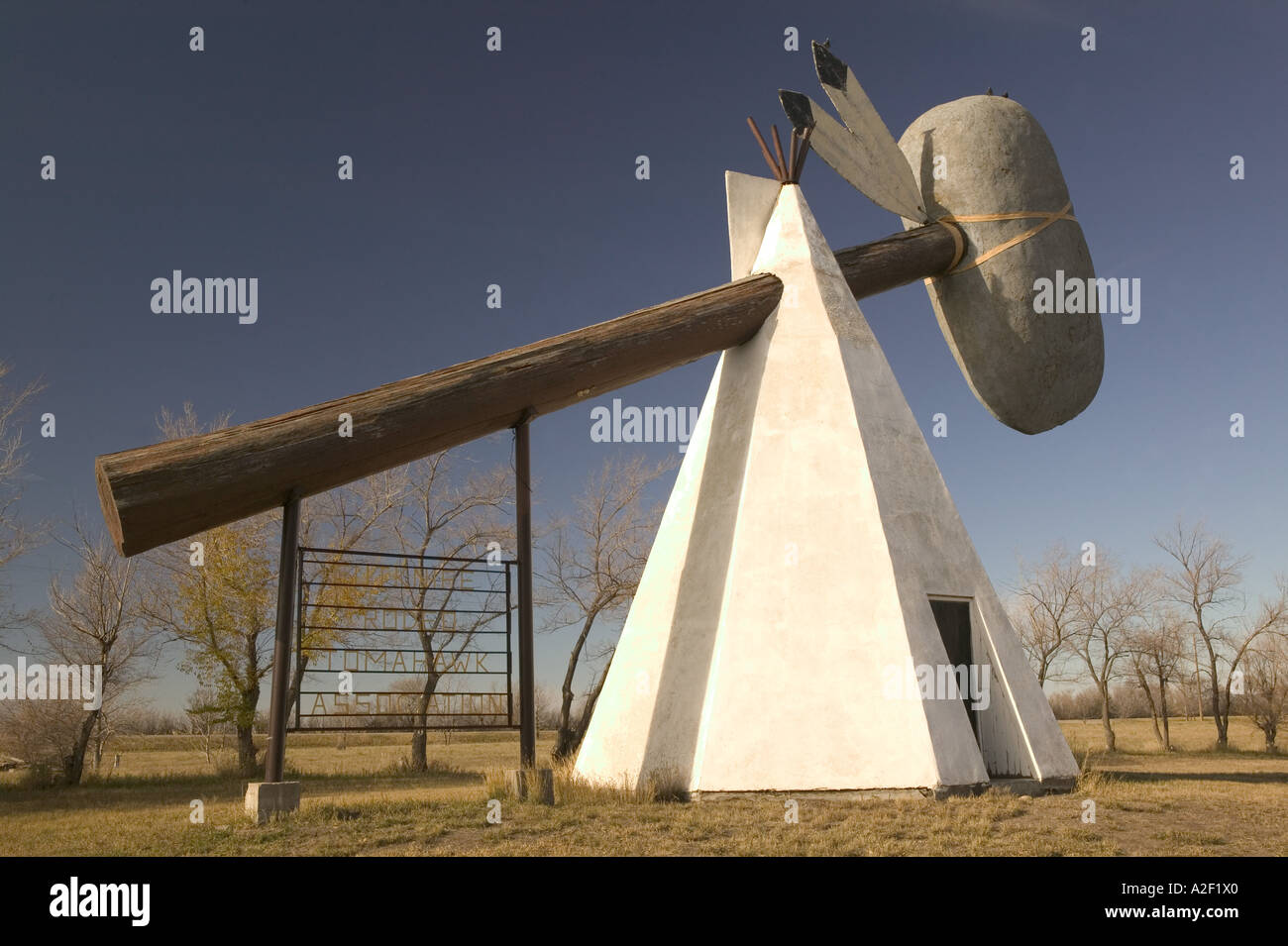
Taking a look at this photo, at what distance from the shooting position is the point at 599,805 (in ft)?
28.4

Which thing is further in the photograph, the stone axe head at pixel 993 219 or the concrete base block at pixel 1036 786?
the stone axe head at pixel 993 219

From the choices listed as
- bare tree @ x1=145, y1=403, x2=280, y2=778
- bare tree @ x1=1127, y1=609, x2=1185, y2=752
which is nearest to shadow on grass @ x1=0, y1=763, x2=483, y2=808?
bare tree @ x1=145, y1=403, x2=280, y2=778

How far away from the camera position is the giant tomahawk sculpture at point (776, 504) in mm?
8094

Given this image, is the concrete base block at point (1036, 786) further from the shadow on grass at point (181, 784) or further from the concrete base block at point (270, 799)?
the shadow on grass at point (181, 784)

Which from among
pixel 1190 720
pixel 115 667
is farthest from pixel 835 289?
pixel 1190 720

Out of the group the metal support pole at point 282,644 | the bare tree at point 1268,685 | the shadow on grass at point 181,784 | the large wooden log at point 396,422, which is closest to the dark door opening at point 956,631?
the large wooden log at point 396,422

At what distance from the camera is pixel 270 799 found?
303 inches

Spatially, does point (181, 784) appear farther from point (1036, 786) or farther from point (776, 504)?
point (1036, 786)

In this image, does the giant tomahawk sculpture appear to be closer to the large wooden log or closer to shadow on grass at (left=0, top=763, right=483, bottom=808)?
the large wooden log

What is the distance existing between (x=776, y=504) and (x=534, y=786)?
3.64 m

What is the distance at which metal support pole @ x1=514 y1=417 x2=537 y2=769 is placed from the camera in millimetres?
8961

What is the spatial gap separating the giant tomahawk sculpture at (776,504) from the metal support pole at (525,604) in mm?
30

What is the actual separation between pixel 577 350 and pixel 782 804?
4607mm

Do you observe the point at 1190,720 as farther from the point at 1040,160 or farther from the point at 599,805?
the point at 599,805
